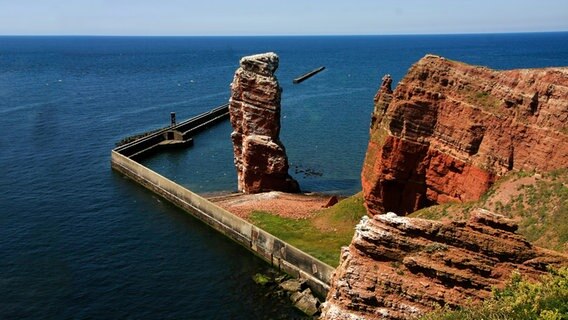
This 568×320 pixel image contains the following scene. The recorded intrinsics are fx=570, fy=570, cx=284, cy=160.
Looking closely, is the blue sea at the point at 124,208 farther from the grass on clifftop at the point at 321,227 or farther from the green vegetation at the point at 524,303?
the green vegetation at the point at 524,303

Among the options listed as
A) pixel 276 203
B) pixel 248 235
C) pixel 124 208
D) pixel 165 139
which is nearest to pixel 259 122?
pixel 276 203

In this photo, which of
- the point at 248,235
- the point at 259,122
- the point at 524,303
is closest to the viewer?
the point at 524,303

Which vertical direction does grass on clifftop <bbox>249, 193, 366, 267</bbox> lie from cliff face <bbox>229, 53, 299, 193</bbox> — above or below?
below

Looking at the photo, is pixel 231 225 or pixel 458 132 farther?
pixel 231 225

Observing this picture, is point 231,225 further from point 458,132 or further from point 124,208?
point 458,132

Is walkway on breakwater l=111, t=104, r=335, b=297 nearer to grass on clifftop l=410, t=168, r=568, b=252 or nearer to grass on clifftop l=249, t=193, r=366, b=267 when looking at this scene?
grass on clifftop l=249, t=193, r=366, b=267

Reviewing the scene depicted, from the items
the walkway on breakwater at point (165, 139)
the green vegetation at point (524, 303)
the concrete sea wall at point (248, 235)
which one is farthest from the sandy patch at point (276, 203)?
the green vegetation at point (524, 303)

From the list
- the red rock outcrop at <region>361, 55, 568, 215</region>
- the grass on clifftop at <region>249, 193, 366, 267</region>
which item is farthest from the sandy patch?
the red rock outcrop at <region>361, 55, 568, 215</region>
